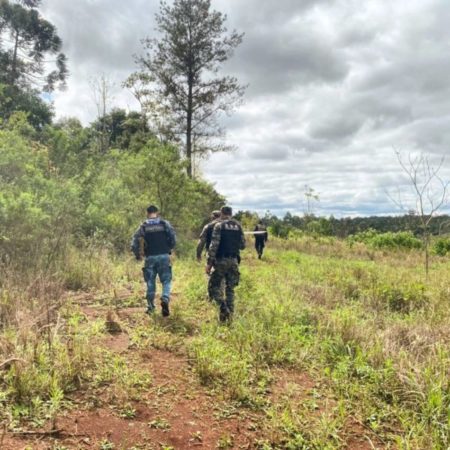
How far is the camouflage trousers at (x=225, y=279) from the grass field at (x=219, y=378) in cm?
28

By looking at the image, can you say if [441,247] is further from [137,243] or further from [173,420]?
[173,420]

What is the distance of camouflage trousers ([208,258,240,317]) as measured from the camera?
703 centimetres

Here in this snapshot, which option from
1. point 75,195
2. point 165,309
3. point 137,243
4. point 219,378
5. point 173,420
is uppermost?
point 75,195

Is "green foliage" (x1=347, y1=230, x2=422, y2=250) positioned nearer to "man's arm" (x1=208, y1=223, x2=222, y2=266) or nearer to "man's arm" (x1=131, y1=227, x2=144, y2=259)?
"man's arm" (x1=208, y1=223, x2=222, y2=266)

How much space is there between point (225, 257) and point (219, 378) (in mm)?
2774

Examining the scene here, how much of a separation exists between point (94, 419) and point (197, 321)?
3.15 metres

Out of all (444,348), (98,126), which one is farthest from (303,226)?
(444,348)

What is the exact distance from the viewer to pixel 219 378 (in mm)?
4590

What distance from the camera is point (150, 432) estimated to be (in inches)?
141

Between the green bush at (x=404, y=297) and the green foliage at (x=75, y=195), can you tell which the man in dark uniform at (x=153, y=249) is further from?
the green bush at (x=404, y=297)

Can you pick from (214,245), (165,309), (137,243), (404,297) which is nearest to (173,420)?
(165,309)

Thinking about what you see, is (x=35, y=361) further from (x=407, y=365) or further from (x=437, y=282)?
(x=437, y=282)

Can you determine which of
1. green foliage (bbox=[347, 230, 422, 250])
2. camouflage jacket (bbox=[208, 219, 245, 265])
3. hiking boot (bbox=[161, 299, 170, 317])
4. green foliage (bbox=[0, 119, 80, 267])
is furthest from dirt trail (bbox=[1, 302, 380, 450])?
green foliage (bbox=[347, 230, 422, 250])

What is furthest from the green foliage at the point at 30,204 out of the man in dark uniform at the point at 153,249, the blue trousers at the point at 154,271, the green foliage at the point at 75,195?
the blue trousers at the point at 154,271
